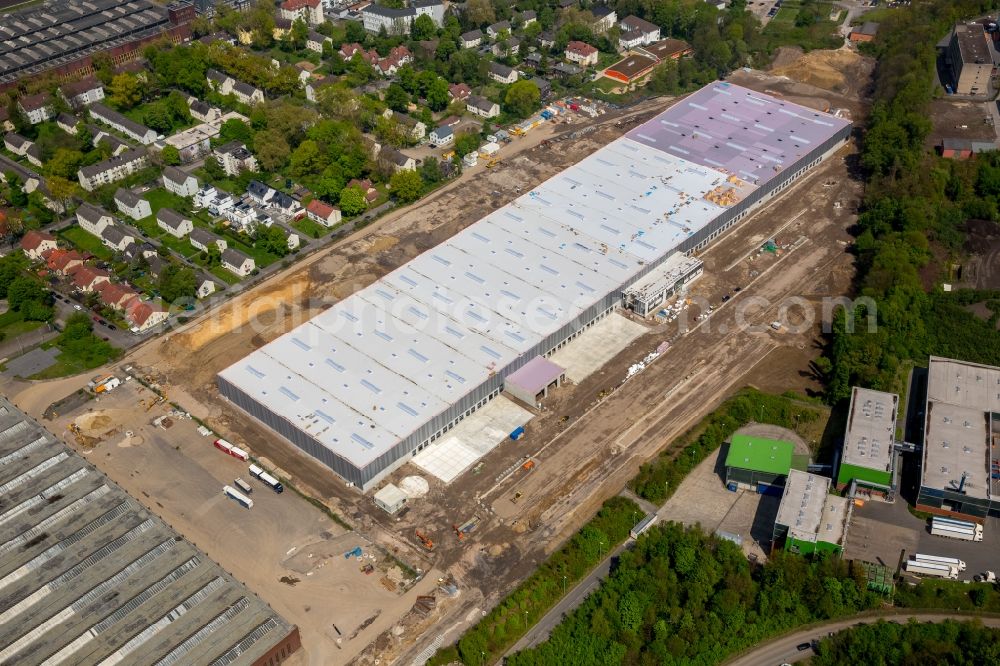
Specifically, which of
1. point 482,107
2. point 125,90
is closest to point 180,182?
point 125,90

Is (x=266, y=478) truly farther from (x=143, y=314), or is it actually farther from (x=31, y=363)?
(x=31, y=363)

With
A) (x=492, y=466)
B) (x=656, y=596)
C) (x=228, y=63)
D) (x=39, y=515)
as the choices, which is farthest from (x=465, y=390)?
(x=228, y=63)

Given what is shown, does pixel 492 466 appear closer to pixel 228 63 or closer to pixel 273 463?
pixel 273 463

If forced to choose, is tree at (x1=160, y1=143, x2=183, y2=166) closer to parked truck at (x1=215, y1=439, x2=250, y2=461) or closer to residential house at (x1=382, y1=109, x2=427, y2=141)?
residential house at (x1=382, y1=109, x2=427, y2=141)

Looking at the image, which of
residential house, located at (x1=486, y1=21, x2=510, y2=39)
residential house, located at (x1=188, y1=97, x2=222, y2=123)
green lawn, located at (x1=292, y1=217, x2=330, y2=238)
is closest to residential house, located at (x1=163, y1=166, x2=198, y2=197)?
green lawn, located at (x1=292, y1=217, x2=330, y2=238)

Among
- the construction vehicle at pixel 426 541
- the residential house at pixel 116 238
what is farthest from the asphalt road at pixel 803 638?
the residential house at pixel 116 238
